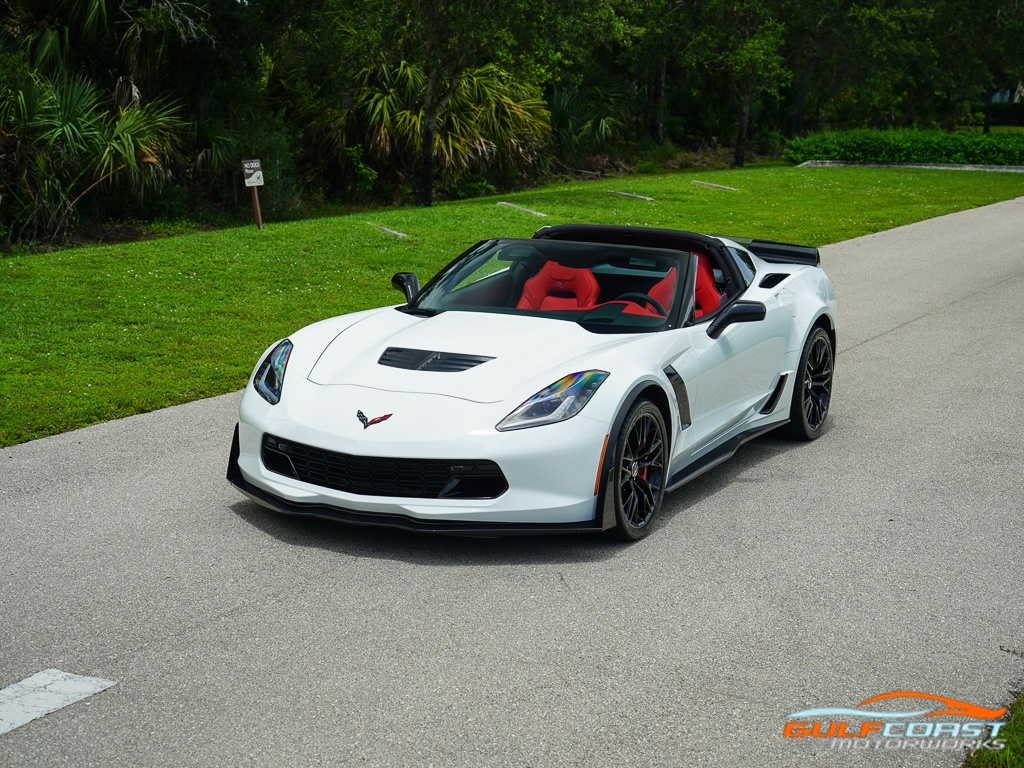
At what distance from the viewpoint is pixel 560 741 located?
12.3 ft

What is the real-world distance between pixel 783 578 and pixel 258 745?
249 centimetres

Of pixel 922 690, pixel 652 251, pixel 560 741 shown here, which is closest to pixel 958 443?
pixel 652 251

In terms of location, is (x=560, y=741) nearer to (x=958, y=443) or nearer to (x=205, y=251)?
(x=958, y=443)

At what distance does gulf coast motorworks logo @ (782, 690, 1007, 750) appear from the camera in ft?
12.4

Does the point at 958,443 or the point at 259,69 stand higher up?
the point at 259,69

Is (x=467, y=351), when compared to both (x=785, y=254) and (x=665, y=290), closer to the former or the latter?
(x=665, y=290)

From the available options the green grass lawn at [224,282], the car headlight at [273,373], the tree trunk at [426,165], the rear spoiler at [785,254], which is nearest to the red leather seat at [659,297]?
the car headlight at [273,373]

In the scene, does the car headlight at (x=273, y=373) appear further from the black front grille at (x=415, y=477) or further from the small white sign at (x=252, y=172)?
the small white sign at (x=252, y=172)

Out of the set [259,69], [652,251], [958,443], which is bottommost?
[958,443]

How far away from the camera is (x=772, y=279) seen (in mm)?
7555

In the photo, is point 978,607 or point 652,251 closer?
point 978,607

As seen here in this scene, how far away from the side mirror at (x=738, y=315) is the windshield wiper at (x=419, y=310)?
4.95ft

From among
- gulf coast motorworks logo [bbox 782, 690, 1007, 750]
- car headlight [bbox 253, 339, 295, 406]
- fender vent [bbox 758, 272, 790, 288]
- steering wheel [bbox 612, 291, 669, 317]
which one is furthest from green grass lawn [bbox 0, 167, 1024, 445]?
gulf coast motorworks logo [bbox 782, 690, 1007, 750]

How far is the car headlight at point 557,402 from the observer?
5320mm
